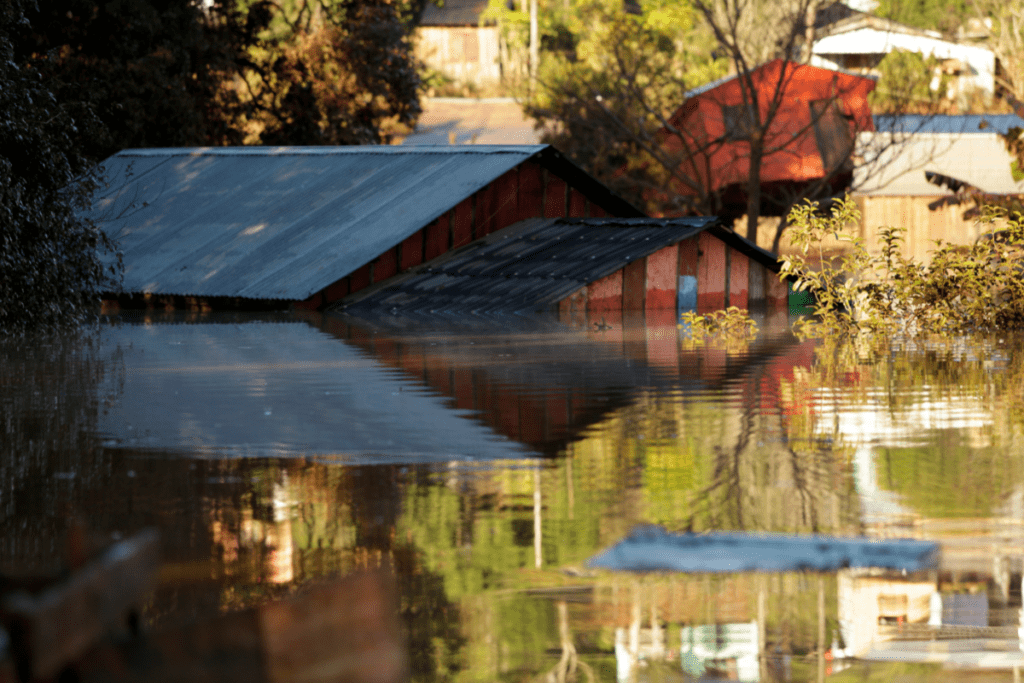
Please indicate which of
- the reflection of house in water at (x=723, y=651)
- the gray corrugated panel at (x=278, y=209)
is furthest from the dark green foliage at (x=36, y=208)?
the reflection of house in water at (x=723, y=651)

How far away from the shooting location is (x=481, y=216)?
30.1 m

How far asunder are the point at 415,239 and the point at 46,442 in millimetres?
18721

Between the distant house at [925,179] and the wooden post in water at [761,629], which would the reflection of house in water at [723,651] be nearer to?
the wooden post in water at [761,629]

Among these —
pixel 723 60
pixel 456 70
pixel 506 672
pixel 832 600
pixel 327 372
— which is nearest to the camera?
pixel 506 672

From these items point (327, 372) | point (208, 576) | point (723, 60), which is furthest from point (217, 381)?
point (723, 60)

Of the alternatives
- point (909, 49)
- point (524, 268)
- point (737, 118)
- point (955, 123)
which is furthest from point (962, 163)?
point (909, 49)

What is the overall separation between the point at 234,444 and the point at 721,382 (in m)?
5.39

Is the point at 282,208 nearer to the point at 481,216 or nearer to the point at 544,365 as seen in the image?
the point at 481,216

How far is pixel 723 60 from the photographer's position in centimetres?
6172

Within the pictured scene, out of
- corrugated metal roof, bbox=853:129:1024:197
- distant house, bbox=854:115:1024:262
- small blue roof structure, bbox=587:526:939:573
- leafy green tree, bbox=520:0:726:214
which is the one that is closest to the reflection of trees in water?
small blue roof structure, bbox=587:526:939:573

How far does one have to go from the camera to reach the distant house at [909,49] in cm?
6812

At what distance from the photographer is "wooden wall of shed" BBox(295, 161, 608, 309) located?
27969 millimetres

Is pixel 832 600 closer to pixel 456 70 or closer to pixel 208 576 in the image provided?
pixel 208 576

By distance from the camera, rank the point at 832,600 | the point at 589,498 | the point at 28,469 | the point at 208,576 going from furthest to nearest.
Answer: the point at 28,469, the point at 589,498, the point at 208,576, the point at 832,600
